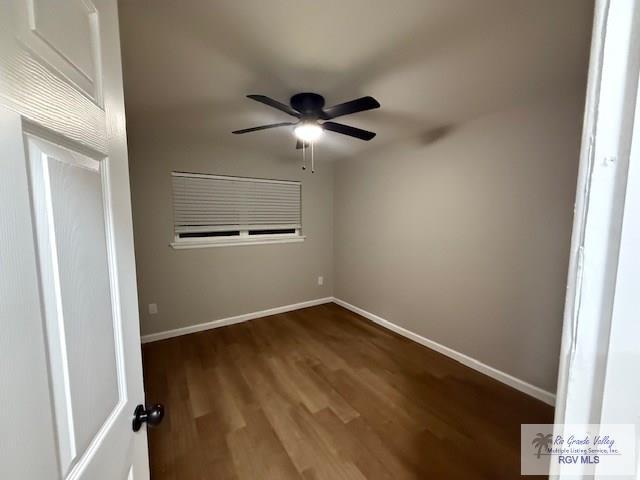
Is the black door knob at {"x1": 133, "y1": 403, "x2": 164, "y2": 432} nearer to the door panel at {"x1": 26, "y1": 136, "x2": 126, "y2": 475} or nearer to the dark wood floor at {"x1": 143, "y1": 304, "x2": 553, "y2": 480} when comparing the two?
the door panel at {"x1": 26, "y1": 136, "x2": 126, "y2": 475}

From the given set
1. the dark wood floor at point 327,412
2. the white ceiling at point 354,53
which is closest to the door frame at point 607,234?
the white ceiling at point 354,53

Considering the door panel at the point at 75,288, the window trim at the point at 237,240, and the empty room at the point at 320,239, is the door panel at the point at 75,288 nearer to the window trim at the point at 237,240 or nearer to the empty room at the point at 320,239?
the empty room at the point at 320,239

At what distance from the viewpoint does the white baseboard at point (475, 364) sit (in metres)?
1.88

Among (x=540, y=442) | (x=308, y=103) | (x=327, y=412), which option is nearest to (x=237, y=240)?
(x=308, y=103)

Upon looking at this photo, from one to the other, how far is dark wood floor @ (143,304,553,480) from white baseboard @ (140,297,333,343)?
14 centimetres

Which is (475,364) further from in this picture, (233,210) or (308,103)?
(233,210)

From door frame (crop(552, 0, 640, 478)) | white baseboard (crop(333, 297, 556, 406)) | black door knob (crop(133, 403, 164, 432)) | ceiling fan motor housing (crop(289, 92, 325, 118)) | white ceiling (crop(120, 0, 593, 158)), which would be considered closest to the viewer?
door frame (crop(552, 0, 640, 478))

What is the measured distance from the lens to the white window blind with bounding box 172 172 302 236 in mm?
2863

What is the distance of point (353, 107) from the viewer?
1.49 meters

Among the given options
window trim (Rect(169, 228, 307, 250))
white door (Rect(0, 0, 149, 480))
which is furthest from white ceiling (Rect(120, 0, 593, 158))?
window trim (Rect(169, 228, 307, 250))

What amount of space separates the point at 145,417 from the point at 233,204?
2.65m

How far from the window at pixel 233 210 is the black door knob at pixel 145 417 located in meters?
2.40

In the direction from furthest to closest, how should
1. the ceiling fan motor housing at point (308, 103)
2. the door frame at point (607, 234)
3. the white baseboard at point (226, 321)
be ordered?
the white baseboard at point (226, 321) < the ceiling fan motor housing at point (308, 103) < the door frame at point (607, 234)

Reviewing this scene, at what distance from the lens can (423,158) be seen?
8.42ft
